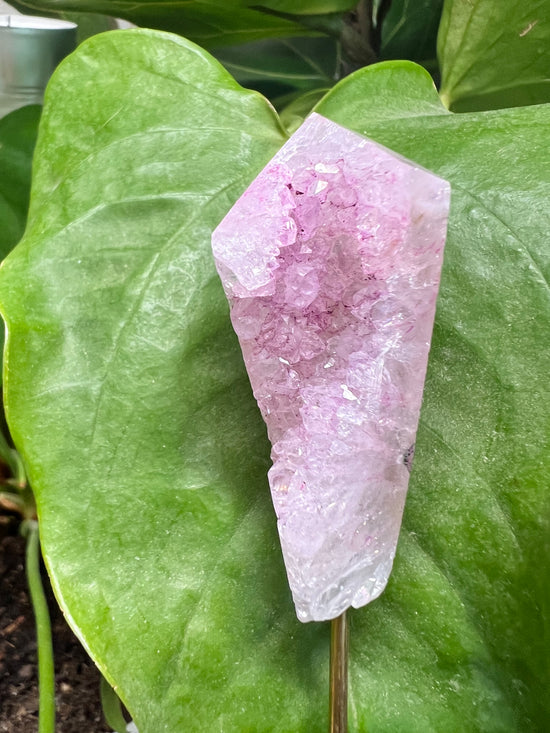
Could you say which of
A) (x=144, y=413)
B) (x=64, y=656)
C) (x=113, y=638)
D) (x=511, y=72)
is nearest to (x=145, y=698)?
(x=113, y=638)

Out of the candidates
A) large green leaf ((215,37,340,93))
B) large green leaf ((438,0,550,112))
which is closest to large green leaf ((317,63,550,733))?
large green leaf ((438,0,550,112))

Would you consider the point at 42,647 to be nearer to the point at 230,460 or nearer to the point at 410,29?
the point at 230,460

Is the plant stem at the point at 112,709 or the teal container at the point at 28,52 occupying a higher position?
the teal container at the point at 28,52

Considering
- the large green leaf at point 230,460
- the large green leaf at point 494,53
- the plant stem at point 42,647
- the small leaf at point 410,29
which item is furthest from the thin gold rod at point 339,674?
the small leaf at point 410,29

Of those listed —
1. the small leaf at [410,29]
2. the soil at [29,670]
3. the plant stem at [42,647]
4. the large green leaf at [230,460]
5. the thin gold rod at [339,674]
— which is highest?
the small leaf at [410,29]

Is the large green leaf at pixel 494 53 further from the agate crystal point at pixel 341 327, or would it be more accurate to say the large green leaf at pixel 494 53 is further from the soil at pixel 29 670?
the soil at pixel 29 670

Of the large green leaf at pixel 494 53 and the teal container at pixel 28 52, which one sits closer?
the large green leaf at pixel 494 53
